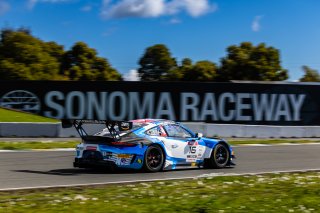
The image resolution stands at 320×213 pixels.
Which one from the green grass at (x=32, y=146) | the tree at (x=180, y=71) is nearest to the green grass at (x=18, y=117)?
the green grass at (x=32, y=146)

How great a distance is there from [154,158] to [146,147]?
0.43 m

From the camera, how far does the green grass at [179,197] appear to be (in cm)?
678

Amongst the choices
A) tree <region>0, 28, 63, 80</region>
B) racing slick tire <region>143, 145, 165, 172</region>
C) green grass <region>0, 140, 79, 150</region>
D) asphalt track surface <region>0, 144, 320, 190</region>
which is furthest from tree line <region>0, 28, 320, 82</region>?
racing slick tire <region>143, 145, 165, 172</region>

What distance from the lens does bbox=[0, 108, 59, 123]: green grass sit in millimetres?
23406

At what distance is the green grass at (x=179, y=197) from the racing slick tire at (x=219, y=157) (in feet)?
8.59

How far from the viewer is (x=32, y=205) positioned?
6867mm

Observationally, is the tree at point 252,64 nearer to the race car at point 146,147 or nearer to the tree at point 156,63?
the tree at point 156,63

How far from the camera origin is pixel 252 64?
6806 centimetres

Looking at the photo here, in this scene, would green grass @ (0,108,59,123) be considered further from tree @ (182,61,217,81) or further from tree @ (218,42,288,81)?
tree @ (218,42,288,81)

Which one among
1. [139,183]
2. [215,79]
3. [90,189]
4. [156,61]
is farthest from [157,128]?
[156,61]

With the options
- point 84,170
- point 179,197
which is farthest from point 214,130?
point 179,197

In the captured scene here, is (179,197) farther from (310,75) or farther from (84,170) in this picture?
(310,75)

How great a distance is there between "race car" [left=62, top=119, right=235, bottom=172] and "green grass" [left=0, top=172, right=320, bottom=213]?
1603 millimetres

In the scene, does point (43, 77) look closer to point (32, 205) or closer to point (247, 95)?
point (247, 95)
